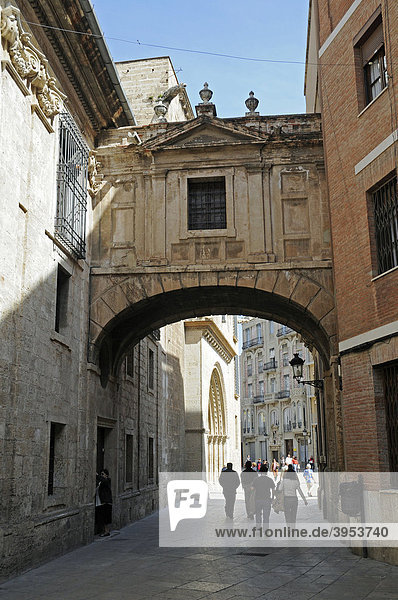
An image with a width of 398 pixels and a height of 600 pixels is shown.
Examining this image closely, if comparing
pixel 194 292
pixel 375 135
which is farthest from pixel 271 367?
pixel 375 135

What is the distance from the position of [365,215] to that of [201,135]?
4.85m

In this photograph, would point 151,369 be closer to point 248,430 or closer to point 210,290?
point 210,290

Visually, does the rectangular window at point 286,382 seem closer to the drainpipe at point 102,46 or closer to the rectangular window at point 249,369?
the rectangular window at point 249,369

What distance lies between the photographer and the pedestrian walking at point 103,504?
13680mm

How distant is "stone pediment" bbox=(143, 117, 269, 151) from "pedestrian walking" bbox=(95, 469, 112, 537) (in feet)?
24.0

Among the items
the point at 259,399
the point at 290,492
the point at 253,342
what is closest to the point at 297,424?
the point at 259,399

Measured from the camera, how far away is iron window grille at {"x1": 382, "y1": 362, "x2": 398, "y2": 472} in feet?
33.1

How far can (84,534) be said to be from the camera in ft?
41.3

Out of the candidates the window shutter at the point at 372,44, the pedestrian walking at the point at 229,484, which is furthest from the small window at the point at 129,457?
the window shutter at the point at 372,44

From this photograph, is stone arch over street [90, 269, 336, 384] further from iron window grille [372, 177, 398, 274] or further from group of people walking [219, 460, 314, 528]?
group of people walking [219, 460, 314, 528]

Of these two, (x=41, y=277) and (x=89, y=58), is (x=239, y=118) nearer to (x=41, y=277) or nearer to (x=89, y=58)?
(x=89, y=58)

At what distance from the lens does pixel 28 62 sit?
406 inches

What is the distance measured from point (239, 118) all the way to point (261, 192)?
1.87 m

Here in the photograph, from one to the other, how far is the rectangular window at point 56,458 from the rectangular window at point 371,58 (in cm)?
804
